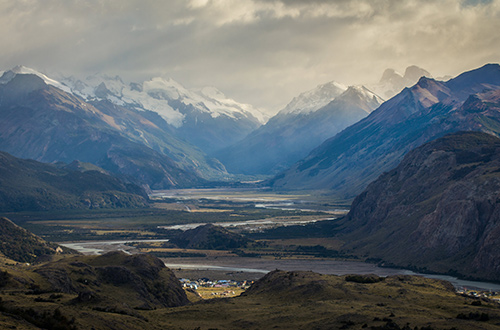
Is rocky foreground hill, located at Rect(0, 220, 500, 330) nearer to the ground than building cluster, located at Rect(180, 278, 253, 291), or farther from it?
farther from it

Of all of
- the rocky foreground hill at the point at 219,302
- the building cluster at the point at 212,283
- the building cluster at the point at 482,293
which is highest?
the rocky foreground hill at the point at 219,302

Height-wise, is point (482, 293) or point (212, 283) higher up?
point (482, 293)

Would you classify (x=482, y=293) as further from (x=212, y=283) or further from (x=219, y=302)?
(x=212, y=283)

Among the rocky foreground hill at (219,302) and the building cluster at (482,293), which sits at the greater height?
the rocky foreground hill at (219,302)

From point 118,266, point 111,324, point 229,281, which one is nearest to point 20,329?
point 111,324

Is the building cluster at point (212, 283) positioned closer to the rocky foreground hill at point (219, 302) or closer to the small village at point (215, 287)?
the small village at point (215, 287)

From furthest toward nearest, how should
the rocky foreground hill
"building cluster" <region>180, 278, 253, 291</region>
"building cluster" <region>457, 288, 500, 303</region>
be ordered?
"building cluster" <region>180, 278, 253, 291</region> < "building cluster" <region>457, 288, 500, 303</region> < the rocky foreground hill

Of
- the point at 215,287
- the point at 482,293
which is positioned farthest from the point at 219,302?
the point at 482,293

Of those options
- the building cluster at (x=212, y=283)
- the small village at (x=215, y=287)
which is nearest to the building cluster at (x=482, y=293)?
the small village at (x=215, y=287)

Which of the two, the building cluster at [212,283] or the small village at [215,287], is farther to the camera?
the building cluster at [212,283]

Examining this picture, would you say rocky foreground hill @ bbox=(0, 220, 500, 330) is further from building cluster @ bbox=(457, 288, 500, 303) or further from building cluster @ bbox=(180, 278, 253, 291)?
building cluster @ bbox=(180, 278, 253, 291)

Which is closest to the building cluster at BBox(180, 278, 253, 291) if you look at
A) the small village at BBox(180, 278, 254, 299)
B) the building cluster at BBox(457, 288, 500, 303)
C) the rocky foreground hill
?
the small village at BBox(180, 278, 254, 299)

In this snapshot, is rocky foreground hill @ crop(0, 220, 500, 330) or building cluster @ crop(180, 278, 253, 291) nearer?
rocky foreground hill @ crop(0, 220, 500, 330)
